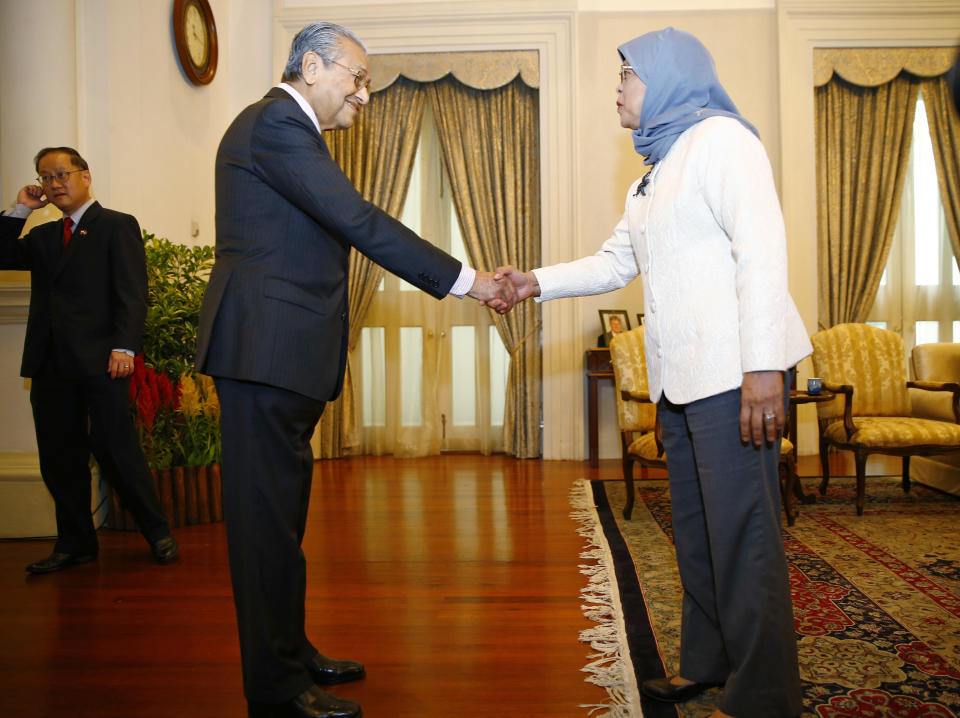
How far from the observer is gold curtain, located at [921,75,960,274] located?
5625 millimetres

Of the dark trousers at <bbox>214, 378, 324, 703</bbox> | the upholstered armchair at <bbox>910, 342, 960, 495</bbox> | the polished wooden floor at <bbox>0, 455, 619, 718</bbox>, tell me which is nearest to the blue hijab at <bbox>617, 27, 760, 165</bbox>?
the dark trousers at <bbox>214, 378, 324, 703</bbox>

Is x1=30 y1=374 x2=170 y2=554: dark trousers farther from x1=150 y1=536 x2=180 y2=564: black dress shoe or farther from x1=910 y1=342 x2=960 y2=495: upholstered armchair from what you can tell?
x1=910 y1=342 x2=960 y2=495: upholstered armchair

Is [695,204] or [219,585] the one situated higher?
[695,204]

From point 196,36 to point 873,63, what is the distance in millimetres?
4780

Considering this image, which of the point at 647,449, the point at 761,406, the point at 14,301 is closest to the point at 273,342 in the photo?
the point at 761,406

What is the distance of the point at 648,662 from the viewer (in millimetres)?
2043

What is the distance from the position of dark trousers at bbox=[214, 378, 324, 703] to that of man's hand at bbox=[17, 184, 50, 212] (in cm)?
203

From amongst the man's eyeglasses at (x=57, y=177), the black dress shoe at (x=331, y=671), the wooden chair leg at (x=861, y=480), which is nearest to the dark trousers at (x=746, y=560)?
the black dress shoe at (x=331, y=671)

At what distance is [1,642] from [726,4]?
5.76 metres

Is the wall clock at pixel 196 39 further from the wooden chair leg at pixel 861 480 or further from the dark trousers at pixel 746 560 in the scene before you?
the wooden chair leg at pixel 861 480

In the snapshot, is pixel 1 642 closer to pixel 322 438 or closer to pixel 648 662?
pixel 648 662

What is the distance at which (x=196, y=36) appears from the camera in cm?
499

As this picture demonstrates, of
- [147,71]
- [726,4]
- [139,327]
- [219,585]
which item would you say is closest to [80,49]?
[147,71]

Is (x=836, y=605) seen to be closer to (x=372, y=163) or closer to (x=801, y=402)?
(x=801, y=402)
